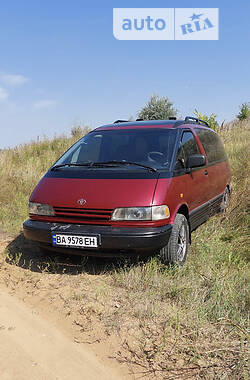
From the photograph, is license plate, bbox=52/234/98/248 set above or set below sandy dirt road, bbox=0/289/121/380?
above

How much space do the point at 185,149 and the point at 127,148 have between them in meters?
0.81

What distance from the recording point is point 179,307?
2951 mm

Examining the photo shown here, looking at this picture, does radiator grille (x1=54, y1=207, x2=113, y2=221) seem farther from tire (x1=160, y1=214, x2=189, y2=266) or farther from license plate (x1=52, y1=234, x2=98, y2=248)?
tire (x1=160, y1=214, x2=189, y2=266)

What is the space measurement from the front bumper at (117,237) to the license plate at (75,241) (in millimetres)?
43

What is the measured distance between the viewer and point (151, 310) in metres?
2.88

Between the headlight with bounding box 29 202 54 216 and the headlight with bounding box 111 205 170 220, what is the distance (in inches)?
31.3

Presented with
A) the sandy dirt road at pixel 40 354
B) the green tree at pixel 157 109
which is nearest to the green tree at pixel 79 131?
the green tree at pixel 157 109

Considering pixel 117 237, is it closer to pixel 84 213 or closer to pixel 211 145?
pixel 84 213

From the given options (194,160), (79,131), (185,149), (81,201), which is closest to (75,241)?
(81,201)

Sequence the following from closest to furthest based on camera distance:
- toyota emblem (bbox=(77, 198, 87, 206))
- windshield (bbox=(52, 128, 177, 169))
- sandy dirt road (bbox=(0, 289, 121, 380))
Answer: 1. sandy dirt road (bbox=(0, 289, 121, 380))
2. toyota emblem (bbox=(77, 198, 87, 206))
3. windshield (bbox=(52, 128, 177, 169))

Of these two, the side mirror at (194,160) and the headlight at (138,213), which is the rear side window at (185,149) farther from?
the headlight at (138,213)

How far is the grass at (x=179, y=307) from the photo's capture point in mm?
2314

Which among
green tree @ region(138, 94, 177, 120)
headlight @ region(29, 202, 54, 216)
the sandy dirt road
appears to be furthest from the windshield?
green tree @ region(138, 94, 177, 120)

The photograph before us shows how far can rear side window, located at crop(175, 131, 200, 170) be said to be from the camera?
417 centimetres
